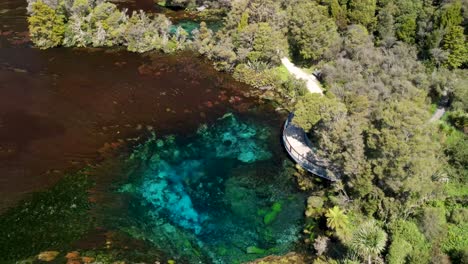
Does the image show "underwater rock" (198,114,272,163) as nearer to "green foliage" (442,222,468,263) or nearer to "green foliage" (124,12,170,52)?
"green foliage" (442,222,468,263)

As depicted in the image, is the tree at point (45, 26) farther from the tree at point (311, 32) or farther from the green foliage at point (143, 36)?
the tree at point (311, 32)

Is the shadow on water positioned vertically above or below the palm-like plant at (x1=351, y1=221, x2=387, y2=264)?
below

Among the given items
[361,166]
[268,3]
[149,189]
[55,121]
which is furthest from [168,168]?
[268,3]

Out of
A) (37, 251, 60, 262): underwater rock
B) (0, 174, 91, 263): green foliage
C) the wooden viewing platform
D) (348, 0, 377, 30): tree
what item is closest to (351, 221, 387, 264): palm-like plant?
the wooden viewing platform

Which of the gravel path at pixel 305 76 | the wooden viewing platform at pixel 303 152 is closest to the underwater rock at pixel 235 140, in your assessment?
the wooden viewing platform at pixel 303 152

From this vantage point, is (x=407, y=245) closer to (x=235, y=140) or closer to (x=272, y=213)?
(x=272, y=213)

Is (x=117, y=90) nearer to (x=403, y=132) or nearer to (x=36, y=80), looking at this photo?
(x=36, y=80)
